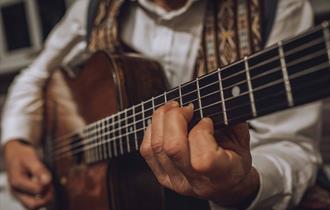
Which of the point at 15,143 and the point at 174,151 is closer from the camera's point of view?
the point at 174,151

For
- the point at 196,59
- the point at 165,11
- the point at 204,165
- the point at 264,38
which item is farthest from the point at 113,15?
the point at 204,165

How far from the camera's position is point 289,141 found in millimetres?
776

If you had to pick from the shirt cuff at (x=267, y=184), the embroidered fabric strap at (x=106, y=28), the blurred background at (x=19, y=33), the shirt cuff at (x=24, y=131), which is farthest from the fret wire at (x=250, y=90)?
the blurred background at (x=19, y=33)

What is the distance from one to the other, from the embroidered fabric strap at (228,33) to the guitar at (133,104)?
116mm

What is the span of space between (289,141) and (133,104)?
0.32m

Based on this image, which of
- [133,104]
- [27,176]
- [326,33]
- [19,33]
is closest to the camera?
[326,33]

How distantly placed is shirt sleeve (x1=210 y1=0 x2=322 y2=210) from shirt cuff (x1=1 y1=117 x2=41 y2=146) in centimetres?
68

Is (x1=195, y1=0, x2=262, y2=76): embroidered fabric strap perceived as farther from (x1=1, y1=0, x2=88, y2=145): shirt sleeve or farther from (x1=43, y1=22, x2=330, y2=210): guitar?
(x1=1, y1=0, x2=88, y2=145): shirt sleeve

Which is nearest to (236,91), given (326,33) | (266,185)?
(326,33)

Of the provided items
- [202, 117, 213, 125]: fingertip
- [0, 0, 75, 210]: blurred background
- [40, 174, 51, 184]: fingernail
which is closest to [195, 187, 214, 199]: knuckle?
[202, 117, 213, 125]: fingertip

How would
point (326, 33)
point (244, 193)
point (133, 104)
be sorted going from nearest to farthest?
point (326, 33) → point (244, 193) → point (133, 104)

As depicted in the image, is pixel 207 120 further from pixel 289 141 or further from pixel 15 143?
pixel 15 143

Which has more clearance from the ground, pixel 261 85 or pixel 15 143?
pixel 261 85

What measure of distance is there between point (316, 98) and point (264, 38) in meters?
0.43
